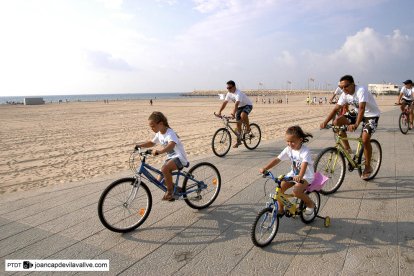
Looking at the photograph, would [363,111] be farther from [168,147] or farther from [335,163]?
[168,147]

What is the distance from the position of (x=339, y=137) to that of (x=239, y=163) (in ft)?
9.14

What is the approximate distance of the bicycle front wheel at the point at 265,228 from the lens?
350 cm

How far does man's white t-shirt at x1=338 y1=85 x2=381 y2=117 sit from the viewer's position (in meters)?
5.53

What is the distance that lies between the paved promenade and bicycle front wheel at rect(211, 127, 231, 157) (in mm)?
2743

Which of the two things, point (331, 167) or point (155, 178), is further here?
Answer: point (331, 167)

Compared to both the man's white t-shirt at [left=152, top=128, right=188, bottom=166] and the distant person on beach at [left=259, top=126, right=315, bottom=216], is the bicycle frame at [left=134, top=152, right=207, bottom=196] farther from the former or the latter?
the distant person on beach at [left=259, top=126, right=315, bottom=216]

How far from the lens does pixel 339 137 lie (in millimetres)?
5465

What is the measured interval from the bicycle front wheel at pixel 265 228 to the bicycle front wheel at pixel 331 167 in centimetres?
194

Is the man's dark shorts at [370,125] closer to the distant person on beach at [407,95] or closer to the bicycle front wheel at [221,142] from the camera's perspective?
the bicycle front wheel at [221,142]

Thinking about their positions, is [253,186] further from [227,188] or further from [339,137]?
[339,137]

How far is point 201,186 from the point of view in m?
4.75

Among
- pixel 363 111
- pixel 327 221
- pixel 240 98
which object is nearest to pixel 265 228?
pixel 327 221

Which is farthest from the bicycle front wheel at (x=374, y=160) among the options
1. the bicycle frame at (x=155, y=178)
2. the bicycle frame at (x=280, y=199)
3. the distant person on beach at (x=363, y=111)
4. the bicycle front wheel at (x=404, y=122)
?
the bicycle front wheel at (x=404, y=122)

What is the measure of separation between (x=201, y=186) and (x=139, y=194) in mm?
1006
